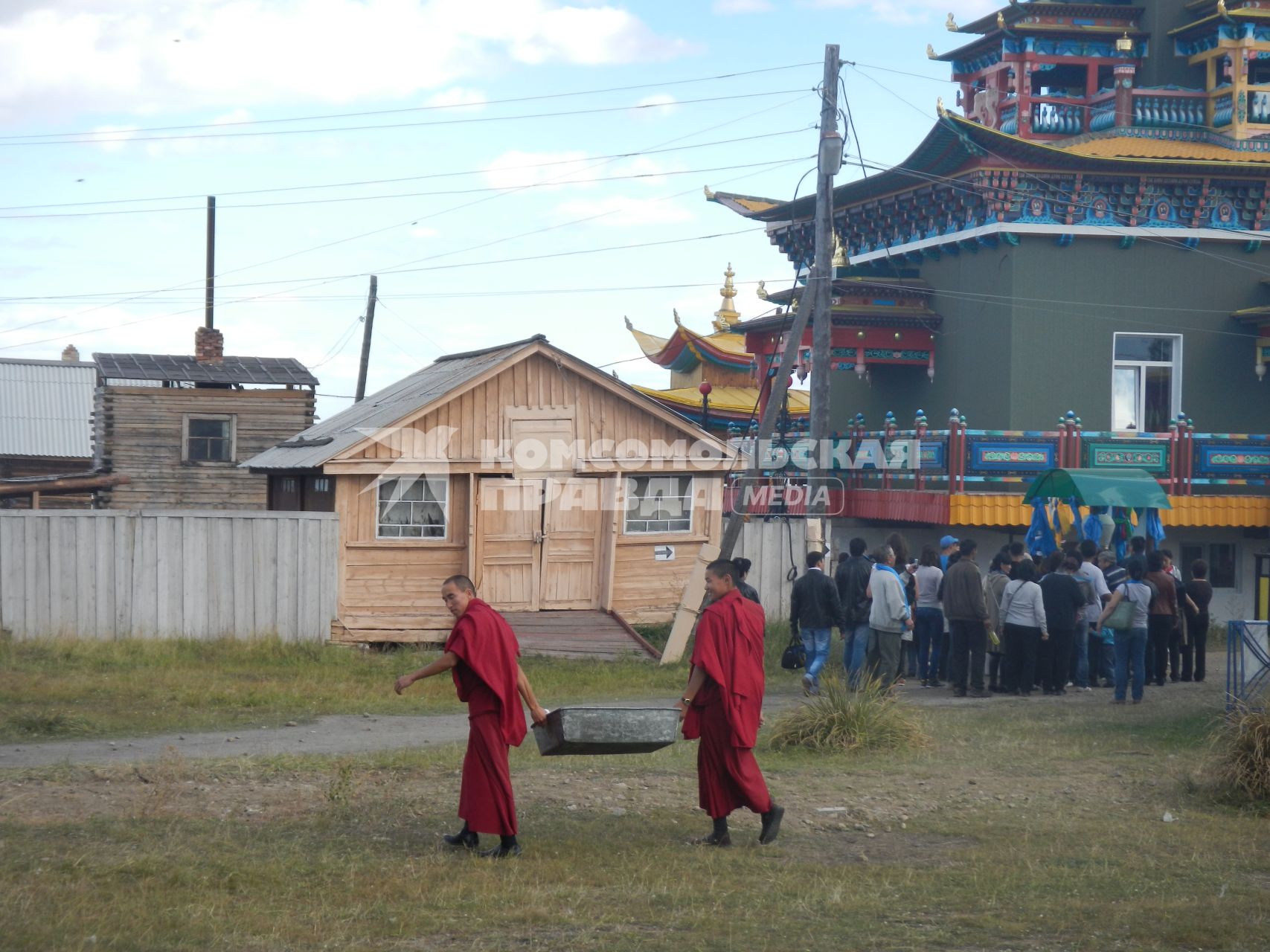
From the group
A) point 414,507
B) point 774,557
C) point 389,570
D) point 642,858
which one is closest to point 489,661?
point 642,858

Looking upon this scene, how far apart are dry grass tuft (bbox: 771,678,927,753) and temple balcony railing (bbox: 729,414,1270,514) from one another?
884cm

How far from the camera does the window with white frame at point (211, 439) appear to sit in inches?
1182

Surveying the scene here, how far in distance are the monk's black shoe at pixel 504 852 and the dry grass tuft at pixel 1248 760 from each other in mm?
4939

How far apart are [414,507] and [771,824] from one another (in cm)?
1035

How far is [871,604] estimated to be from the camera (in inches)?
565

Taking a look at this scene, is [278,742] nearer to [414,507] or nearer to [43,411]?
[414,507]

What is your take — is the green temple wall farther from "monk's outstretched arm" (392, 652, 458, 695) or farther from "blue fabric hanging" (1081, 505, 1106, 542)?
"monk's outstretched arm" (392, 652, 458, 695)

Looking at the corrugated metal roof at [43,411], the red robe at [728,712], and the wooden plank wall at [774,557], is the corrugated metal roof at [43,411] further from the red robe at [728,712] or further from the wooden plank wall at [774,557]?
the red robe at [728,712]

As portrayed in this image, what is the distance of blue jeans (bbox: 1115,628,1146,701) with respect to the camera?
1432 centimetres

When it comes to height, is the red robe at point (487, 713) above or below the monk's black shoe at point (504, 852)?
above

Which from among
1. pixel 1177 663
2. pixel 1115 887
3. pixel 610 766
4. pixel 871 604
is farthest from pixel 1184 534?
pixel 1115 887

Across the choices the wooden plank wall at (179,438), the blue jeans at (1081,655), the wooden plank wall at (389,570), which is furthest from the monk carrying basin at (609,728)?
the wooden plank wall at (179,438)

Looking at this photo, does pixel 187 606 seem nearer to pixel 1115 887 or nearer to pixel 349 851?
pixel 349 851

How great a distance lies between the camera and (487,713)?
793 centimetres
